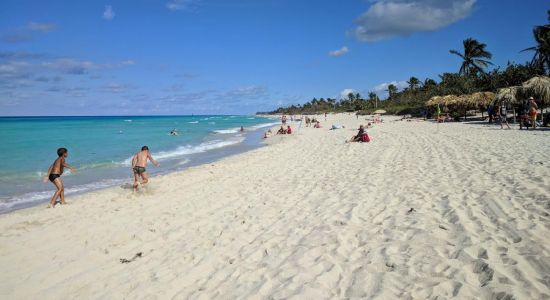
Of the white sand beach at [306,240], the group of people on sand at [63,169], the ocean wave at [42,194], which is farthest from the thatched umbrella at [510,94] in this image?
the ocean wave at [42,194]

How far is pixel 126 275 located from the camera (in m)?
4.13

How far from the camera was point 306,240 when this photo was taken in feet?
15.1

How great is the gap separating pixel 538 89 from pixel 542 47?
1786 centimetres

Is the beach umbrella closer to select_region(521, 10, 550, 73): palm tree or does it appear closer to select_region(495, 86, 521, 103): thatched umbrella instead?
select_region(495, 86, 521, 103): thatched umbrella

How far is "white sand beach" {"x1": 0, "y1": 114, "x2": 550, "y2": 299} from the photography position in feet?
11.2

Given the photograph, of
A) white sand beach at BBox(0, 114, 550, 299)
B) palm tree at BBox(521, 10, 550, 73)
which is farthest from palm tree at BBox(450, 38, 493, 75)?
white sand beach at BBox(0, 114, 550, 299)

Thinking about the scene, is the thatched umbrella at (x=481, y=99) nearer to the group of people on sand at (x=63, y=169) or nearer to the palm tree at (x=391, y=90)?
the group of people on sand at (x=63, y=169)

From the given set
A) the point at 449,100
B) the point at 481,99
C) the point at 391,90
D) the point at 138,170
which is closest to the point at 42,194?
the point at 138,170

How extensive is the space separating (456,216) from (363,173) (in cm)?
379

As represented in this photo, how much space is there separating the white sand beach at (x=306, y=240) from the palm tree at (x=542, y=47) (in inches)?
1250

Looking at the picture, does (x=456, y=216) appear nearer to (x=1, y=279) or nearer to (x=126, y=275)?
(x=126, y=275)

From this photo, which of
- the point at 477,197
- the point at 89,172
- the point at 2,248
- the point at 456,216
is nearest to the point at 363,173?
the point at 477,197

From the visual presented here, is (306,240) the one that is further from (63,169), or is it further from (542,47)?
(542,47)

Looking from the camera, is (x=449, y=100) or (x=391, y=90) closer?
(x=449, y=100)
